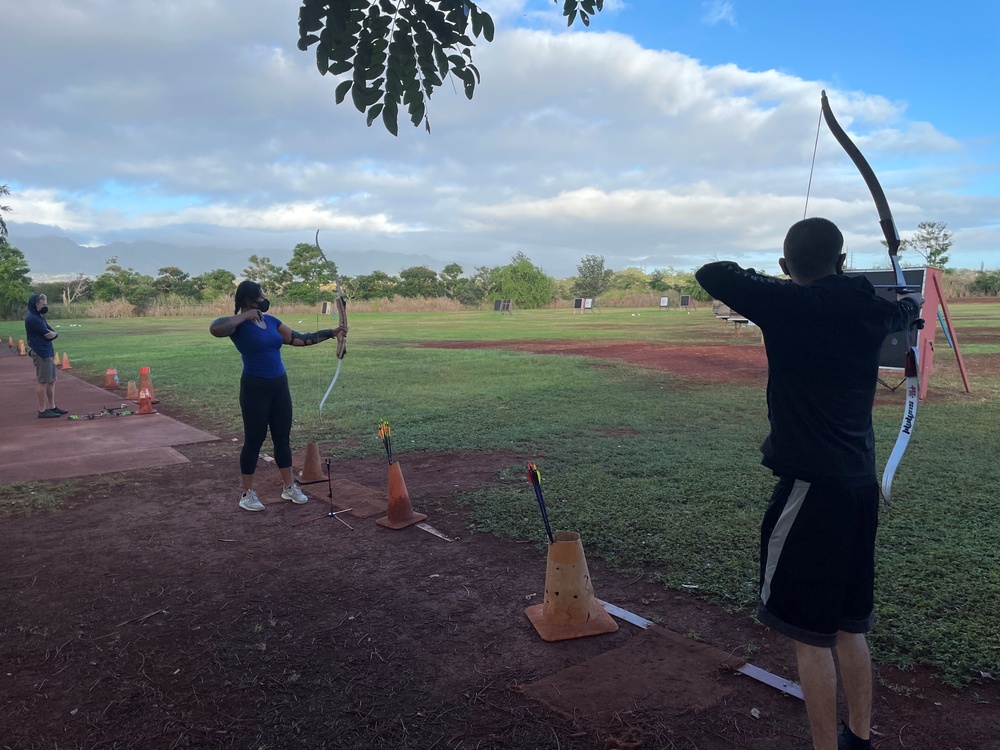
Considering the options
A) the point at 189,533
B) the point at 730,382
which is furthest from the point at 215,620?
the point at 730,382

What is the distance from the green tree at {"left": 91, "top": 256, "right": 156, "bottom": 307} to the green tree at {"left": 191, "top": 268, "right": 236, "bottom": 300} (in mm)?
3934

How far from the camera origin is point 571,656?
142 inches

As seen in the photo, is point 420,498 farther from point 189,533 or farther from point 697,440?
point 697,440

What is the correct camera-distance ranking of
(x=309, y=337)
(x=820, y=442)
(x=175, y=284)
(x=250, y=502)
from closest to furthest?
(x=820, y=442), (x=250, y=502), (x=309, y=337), (x=175, y=284)

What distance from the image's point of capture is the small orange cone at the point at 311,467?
23.1 feet

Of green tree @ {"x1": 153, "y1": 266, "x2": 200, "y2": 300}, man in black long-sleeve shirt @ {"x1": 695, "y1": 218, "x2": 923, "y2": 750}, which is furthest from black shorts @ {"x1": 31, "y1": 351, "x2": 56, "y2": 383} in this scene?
green tree @ {"x1": 153, "y1": 266, "x2": 200, "y2": 300}

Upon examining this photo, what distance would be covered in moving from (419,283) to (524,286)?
11.0 metres

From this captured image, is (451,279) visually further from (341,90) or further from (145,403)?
(341,90)

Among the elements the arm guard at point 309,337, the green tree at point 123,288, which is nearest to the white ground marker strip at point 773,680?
the arm guard at point 309,337

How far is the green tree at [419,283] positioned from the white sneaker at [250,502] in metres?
66.1

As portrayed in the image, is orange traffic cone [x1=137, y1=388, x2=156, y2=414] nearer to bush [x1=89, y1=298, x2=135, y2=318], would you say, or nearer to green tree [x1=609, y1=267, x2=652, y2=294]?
bush [x1=89, y1=298, x2=135, y2=318]

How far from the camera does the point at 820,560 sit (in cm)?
251

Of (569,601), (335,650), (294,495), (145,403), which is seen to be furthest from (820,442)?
(145,403)

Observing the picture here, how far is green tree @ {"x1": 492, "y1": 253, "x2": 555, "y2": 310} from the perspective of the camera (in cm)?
7181
